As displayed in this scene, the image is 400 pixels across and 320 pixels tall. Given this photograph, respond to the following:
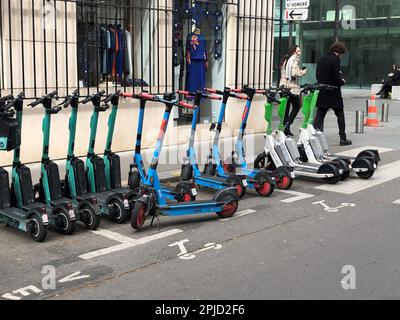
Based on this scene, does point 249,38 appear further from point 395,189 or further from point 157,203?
point 157,203

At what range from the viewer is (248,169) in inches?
306

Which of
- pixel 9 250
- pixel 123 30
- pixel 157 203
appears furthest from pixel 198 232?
pixel 123 30

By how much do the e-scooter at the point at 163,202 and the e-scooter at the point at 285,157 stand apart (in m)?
1.83

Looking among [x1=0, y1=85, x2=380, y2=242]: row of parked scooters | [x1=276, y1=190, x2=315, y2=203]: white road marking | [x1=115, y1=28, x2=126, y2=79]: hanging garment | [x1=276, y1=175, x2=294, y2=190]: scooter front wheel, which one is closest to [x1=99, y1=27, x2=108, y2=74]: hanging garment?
[x1=115, y1=28, x2=126, y2=79]: hanging garment

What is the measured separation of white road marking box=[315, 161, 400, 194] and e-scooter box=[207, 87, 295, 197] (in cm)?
65

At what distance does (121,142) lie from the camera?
32.6 feet

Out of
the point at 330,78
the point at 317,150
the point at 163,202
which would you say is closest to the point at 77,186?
the point at 163,202

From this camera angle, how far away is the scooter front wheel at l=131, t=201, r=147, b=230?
18.7ft

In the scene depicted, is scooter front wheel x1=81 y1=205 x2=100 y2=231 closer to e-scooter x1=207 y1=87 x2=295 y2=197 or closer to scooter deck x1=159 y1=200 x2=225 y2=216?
scooter deck x1=159 y1=200 x2=225 y2=216

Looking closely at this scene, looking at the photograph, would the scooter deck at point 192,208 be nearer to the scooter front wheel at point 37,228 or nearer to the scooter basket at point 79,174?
the scooter basket at point 79,174

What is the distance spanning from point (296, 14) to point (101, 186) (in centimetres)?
649

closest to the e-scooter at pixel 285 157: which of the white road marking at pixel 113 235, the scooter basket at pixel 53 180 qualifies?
the white road marking at pixel 113 235

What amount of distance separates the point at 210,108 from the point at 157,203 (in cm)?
660

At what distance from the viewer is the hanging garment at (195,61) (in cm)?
1143
